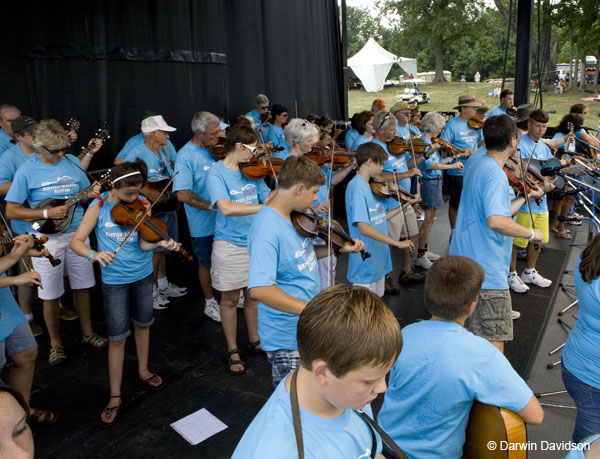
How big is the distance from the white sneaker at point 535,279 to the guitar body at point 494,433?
3849 mm

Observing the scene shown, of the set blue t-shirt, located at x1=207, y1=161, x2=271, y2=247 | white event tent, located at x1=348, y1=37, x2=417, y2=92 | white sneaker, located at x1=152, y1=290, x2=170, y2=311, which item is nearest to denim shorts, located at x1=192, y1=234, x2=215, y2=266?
blue t-shirt, located at x1=207, y1=161, x2=271, y2=247

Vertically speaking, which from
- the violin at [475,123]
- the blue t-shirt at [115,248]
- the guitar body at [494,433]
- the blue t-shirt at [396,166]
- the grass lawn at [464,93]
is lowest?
the guitar body at [494,433]

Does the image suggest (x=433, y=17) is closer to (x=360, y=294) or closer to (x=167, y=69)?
(x=167, y=69)

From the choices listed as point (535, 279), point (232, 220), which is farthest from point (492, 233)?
point (535, 279)

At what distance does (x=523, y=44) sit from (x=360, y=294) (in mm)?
8474

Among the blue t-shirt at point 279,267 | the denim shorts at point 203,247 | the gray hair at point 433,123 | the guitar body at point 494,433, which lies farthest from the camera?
the gray hair at point 433,123

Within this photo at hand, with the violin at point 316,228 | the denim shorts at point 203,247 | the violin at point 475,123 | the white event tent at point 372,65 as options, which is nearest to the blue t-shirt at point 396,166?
the violin at point 475,123

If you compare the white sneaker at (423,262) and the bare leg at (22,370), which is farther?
the white sneaker at (423,262)

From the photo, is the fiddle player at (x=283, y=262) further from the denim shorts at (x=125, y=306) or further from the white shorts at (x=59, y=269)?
the white shorts at (x=59, y=269)

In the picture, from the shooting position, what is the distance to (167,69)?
264 inches

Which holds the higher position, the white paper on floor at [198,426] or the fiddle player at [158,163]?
the fiddle player at [158,163]

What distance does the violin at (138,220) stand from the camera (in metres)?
3.12

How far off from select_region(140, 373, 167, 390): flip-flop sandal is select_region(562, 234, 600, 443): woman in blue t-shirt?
8.64ft

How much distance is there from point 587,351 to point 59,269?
365cm
